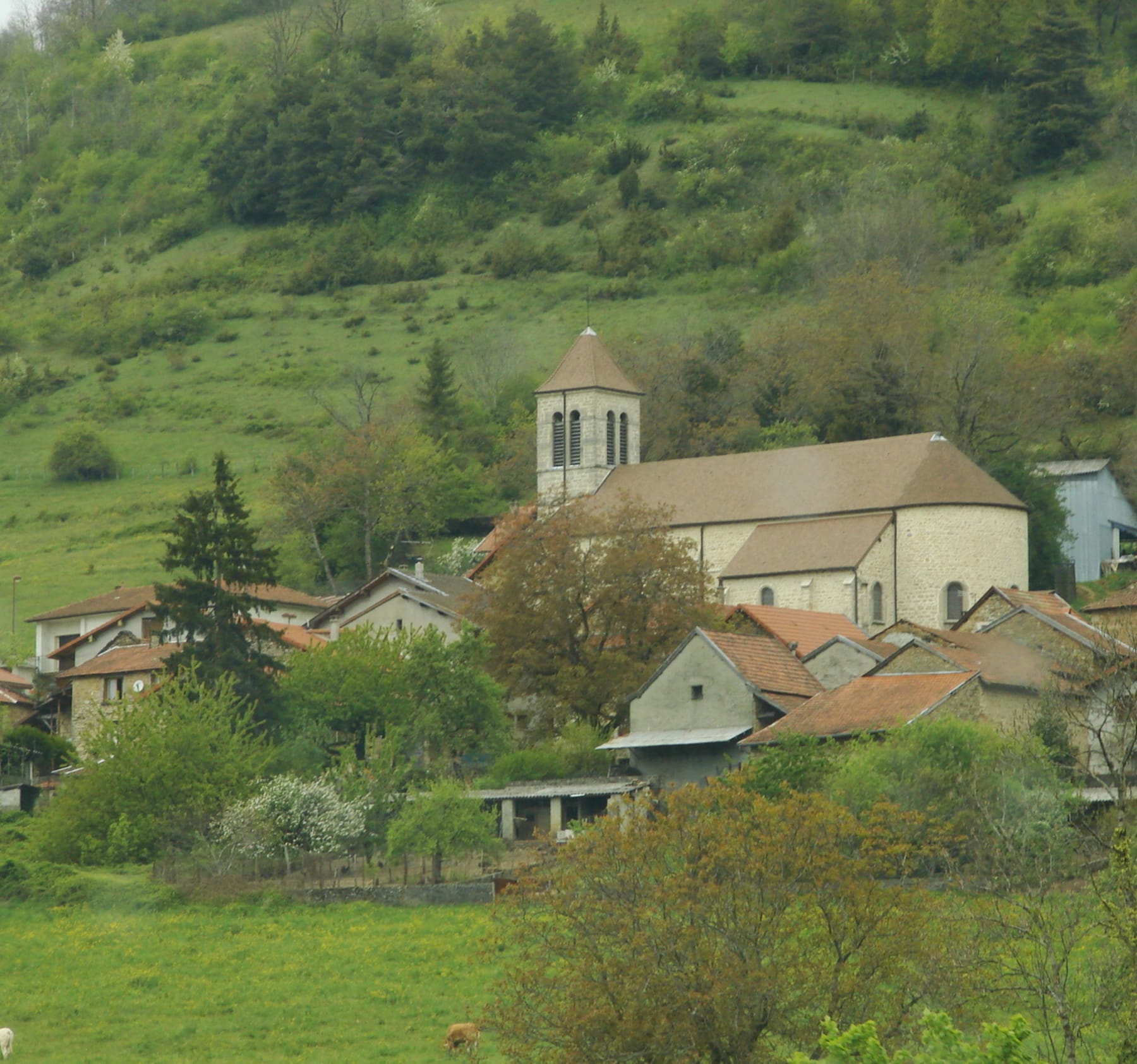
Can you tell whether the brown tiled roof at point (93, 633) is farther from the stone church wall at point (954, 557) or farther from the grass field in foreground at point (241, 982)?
the grass field in foreground at point (241, 982)

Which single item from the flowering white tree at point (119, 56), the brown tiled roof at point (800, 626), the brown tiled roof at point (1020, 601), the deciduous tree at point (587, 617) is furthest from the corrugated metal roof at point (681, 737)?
the flowering white tree at point (119, 56)

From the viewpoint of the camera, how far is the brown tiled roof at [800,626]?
5259cm

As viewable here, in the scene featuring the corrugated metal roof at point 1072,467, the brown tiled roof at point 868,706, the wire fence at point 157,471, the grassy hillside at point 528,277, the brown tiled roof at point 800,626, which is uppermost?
the grassy hillside at point 528,277

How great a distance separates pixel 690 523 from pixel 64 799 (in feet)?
83.2

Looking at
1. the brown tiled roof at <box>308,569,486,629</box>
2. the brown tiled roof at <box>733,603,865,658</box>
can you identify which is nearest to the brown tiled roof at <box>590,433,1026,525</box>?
the brown tiled roof at <box>308,569,486,629</box>

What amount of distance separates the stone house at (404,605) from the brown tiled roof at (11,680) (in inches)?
333

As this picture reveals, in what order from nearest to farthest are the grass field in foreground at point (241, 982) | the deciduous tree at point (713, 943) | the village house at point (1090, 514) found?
the deciduous tree at point (713, 943), the grass field in foreground at point (241, 982), the village house at point (1090, 514)

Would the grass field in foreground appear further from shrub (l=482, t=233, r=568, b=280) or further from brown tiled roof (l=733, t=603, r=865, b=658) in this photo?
shrub (l=482, t=233, r=568, b=280)

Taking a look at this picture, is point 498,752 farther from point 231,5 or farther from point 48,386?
point 231,5

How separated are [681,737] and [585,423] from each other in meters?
26.9

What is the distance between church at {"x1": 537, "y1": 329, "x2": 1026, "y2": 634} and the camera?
60.5 meters

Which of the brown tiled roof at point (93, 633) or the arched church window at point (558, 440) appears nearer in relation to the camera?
the brown tiled roof at point (93, 633)

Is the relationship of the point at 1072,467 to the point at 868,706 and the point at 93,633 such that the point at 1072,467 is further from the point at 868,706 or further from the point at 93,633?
the point at 93,633

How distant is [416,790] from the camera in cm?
4544
